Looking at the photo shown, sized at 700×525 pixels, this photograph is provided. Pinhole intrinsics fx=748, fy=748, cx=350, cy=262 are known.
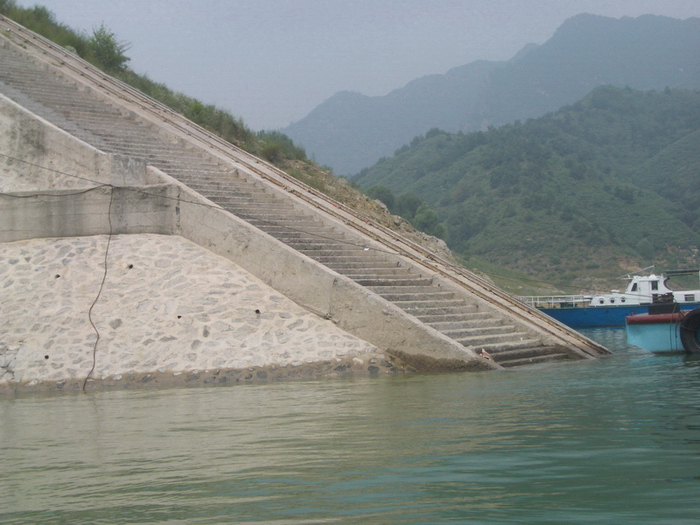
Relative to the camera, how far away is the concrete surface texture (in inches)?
396

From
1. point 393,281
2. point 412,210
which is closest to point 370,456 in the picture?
point 393,281

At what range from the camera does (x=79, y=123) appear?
16000 millimetres

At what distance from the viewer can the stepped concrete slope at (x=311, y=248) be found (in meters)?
10.7

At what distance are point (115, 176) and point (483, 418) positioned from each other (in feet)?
29.2

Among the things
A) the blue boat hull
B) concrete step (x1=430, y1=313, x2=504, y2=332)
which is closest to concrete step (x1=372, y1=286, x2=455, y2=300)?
concrete step (x1=430, y1=313, x2=504, y2=332)

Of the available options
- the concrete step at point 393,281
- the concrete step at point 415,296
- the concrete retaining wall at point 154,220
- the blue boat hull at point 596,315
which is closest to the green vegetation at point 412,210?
the blue boat hull at point 596,315

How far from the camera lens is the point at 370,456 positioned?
4.91m

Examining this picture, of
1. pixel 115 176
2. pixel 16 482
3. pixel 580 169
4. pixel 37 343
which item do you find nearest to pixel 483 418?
pixel 16 482

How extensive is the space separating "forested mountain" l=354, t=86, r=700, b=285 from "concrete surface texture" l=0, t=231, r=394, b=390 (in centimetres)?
4401

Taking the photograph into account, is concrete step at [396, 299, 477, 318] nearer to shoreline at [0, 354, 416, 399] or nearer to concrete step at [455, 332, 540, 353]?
concrete step at [455, 332, 540, 353]

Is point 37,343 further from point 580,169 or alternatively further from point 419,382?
point 580,169

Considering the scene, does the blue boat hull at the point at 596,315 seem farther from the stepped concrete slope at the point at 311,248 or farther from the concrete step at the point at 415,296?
the concrete step at the point at 415,296

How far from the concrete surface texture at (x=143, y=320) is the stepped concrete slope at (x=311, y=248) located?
A: 0.40 meters

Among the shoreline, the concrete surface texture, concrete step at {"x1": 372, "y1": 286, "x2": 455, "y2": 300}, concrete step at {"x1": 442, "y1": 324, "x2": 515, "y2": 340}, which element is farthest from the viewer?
concrete step at {"x1": 372, "y1": 286, "x2": 455, "y2": 300}
